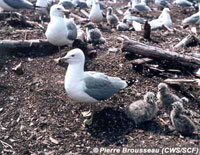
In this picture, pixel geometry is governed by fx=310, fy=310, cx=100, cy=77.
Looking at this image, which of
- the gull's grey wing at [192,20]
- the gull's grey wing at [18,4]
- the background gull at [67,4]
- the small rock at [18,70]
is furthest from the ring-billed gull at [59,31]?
the background gull at [67,4]

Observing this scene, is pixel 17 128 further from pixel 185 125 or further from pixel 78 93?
pixel 185 125

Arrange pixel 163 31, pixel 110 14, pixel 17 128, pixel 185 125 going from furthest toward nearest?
pixel 110 14 < pixel 163 31 < pixel 17 128 < pixel 185 125

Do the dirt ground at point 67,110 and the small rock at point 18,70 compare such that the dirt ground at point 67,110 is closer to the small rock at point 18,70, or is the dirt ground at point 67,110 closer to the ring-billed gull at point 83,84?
the small rock at point 18,70

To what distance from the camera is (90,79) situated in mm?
5941

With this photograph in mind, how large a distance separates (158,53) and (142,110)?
2.39 meters

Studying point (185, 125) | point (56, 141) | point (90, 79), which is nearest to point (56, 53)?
point (90, 79)

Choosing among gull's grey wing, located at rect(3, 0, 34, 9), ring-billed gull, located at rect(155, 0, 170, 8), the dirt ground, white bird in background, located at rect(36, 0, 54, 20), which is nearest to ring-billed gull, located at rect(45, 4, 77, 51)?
the dirt ground

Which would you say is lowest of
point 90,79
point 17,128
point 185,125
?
point 17,128

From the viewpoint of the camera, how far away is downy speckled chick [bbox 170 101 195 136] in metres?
5.41

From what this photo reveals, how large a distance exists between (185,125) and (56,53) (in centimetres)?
464

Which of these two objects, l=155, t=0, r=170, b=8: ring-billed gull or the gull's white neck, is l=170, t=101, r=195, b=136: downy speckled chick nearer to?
the gull's white neck

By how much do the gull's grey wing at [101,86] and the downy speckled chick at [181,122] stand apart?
1.20 m

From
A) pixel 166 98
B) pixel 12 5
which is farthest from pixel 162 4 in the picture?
pixel 166 98

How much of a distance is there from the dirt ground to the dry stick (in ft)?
0.67
